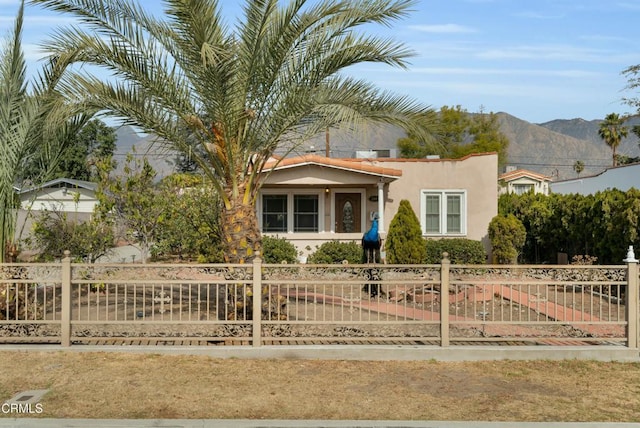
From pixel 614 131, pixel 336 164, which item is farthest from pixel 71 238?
pixel 614 131

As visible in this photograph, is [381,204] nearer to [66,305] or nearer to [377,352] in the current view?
[377,352]

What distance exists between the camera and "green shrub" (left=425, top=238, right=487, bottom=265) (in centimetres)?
1991

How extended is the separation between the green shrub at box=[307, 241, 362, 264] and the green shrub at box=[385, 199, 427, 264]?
1014 millimetres

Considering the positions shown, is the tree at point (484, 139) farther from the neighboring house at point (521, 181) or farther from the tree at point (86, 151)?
the tree at point (86, 151)

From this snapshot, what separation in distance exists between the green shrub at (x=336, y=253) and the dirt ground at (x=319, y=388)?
1034 centimetres

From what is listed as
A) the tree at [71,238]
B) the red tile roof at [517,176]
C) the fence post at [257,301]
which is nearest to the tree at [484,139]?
the red tile roof at [517,176]

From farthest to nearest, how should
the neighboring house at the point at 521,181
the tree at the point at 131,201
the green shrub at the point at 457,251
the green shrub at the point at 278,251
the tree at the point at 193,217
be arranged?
the neighboring house at the point at 521,181
the green shrub at the point at 457,251
the green shrub at the point at 278,251
the tree at the point at 193,217
the tree at the point at 131,201

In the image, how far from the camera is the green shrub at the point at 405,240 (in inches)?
728

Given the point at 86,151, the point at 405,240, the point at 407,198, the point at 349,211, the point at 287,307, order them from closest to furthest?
the point at 287,307 < the point at 405,240 < the point at 407,198 < the point at 349,211 < the point at 86,151

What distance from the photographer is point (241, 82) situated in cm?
982

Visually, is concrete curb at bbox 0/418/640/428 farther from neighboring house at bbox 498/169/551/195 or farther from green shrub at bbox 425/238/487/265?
neighboring house at bbox 498/169/551/195

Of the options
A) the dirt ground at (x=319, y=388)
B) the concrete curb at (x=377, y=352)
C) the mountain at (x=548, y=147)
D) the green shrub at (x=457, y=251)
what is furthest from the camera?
the mountain at (x=548, y=147)

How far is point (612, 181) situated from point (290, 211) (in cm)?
1762

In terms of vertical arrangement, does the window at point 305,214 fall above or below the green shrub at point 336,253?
above
